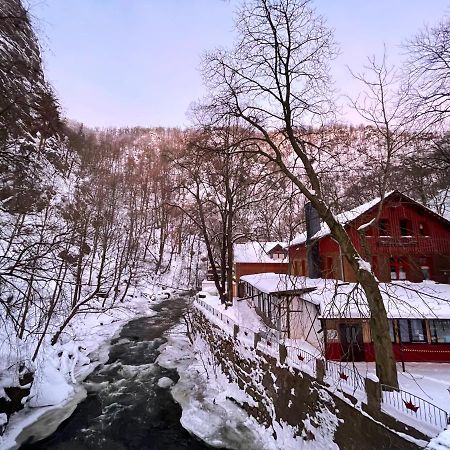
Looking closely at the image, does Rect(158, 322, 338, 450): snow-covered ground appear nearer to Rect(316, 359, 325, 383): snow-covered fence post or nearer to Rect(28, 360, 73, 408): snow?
Rect(316, 359, 325, 383): snow-covered fence post

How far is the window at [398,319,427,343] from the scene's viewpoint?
11.6 m

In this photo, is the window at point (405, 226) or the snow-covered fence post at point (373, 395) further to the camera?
the window at point (405, 226)

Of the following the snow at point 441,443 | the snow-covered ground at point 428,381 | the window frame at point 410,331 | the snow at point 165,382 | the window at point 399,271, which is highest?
the window at point 399,271

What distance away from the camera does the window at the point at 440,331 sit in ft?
37.4

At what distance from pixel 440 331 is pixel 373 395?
6906 millimetres

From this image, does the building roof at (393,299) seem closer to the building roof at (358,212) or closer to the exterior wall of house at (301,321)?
the exterior wall of house at (301,321)

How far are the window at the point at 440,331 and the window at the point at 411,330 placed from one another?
1.09ft

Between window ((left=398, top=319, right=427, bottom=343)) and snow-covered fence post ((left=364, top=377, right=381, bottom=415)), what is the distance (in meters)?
6.05

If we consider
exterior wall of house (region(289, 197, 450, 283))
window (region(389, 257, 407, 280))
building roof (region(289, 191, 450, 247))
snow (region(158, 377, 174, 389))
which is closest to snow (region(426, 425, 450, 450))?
building roof (region(289, 191, 450, 247))

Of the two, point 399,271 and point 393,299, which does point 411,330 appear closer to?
point 393,299

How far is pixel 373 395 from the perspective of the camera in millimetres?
6719

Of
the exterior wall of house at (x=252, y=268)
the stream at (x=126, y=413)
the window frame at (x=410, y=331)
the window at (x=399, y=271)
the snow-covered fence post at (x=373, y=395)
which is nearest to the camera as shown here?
the snow-covered fence post at (x=373, y=395)

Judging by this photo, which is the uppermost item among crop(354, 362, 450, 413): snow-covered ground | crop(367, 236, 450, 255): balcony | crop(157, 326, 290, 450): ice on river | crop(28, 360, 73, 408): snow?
crop(367, 236, 450, 255): balcony

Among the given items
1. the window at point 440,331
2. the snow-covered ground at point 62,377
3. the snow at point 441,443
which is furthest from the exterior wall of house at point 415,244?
the snow at point 441,443
